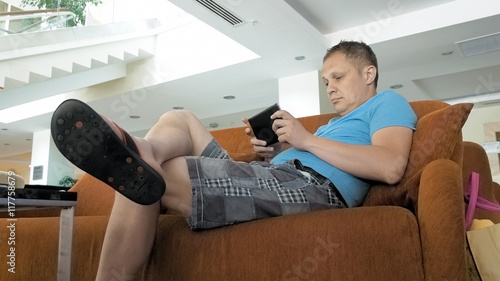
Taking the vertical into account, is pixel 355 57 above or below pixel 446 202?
above

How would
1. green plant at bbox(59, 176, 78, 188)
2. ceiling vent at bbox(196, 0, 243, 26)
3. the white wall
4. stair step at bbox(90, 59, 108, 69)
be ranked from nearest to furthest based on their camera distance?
ceiling vent at bbox(196, 0, 243, 26), stair step at bbox(90, 59, 108, 69), the white wall, green plant at bbox(59, 176, 78, 188)

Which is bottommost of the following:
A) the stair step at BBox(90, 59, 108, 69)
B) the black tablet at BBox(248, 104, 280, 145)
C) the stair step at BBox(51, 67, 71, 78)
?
the black tablet at BBox(248, 104, 280, 145)

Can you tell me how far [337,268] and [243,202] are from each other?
0.25 m

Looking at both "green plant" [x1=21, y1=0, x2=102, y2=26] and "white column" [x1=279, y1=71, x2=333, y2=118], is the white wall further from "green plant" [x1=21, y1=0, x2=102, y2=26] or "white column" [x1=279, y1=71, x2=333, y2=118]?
"green plant" [x1=21, y1=0, x2=102, y2=26]

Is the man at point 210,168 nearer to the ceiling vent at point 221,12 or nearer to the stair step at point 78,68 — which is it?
the ceiling vent at point 221,12

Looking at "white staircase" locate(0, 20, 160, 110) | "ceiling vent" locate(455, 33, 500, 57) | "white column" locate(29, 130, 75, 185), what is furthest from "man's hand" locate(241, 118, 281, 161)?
"white column" locate(29, 130, 75, 185)

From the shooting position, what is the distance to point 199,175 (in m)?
0.91

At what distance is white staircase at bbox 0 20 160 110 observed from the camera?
4961 mm

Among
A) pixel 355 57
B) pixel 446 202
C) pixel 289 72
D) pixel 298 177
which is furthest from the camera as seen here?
pixel 289 72

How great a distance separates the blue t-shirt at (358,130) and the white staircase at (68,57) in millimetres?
4612

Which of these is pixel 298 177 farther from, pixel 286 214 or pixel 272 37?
pixel 272 37

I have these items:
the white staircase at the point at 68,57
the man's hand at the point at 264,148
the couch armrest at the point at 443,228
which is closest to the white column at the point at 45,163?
the white staircase at the point at 68,57

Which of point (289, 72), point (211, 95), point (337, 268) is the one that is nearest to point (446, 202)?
point (337, 268)

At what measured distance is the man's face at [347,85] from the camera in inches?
52.4
